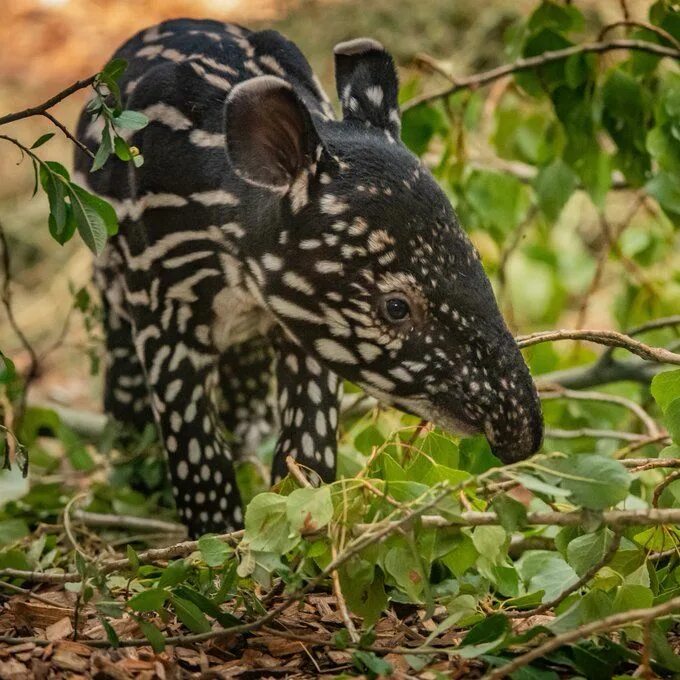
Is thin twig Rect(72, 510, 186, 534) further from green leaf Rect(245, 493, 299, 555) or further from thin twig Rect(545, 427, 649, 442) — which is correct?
green leaf Rect(245, 493, 299, 555)

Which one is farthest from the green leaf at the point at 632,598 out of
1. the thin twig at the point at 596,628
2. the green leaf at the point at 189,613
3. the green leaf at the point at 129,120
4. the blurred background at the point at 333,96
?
the blurred background at the point at 333,96

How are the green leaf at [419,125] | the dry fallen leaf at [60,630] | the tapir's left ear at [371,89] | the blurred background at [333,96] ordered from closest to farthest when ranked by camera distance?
1. the dry fallen leaf at [60,630]
2. the tapir's left ear at [371,89]
3. the green leaf at [419,125]
4. the blurred background at [333,96]

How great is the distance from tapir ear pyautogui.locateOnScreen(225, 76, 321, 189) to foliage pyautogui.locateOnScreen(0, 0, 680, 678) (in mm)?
375

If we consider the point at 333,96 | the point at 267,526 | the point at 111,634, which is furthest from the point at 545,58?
the point at 333,96

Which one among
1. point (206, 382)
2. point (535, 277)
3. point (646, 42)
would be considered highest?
point (646, 42)

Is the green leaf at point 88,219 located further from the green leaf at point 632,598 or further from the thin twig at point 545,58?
the thin twig at point 545,58

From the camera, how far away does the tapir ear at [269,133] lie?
320 centimetres

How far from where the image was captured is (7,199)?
33.5ft

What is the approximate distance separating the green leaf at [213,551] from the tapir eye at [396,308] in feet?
2.67

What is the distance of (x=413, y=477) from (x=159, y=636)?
2.76ft

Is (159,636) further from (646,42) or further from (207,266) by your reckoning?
(646,42)

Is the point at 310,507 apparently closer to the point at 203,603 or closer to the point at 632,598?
the point at 203,603

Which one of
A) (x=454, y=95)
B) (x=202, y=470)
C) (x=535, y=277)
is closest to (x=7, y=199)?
(x=535, y=277)

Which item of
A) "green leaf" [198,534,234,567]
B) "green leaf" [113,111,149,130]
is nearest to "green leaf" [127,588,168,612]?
"green leaf" [198,534,234,567]
